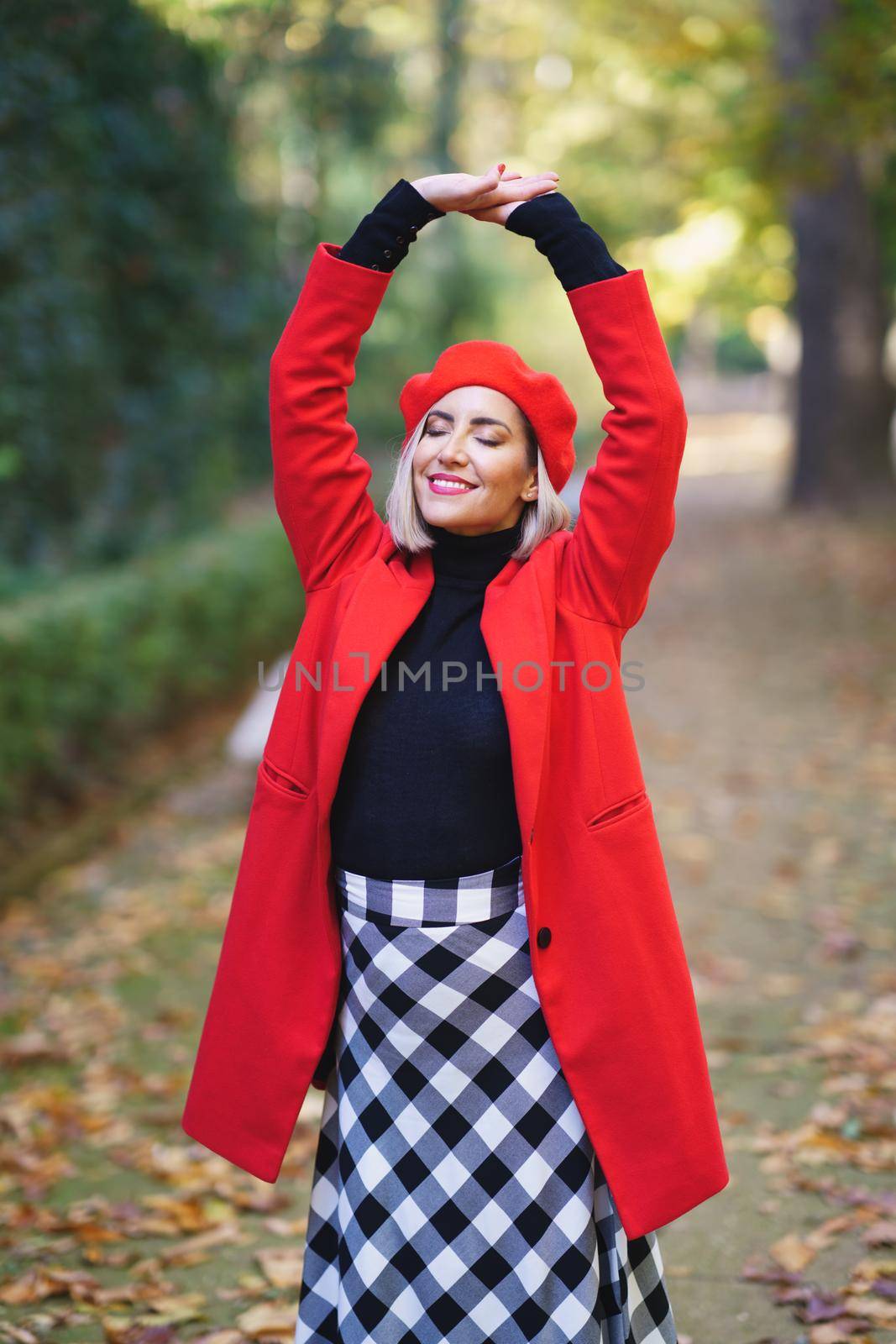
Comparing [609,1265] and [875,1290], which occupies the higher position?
[609,1265]

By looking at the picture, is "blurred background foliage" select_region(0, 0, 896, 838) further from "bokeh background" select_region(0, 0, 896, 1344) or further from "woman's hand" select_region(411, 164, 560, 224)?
"woman's hand" select_region(411, 164, 560, 224)

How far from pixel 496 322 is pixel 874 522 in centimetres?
801

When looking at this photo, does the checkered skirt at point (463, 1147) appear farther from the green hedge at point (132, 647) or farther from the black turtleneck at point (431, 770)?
the green hedge at point (132, 647)

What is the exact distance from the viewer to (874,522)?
15.3 metres

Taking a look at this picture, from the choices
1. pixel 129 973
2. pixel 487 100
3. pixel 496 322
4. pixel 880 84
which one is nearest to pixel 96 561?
pixel 129 973

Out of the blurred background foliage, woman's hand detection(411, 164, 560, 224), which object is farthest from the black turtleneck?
the blurred background foliage

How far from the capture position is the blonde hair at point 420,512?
92.6 inches

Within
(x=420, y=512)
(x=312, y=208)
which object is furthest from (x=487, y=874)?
(x=312, y=208)

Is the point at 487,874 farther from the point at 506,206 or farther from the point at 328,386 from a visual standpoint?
the point at 506,206

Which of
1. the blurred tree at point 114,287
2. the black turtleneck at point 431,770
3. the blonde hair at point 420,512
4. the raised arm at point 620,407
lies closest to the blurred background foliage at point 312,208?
the blurred tree at point 114,287

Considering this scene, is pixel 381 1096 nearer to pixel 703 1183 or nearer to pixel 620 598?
pixel 703 1183

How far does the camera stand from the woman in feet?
7.28

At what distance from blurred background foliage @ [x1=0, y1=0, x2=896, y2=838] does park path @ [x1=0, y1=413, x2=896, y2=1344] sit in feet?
3.95

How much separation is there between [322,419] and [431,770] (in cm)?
68
